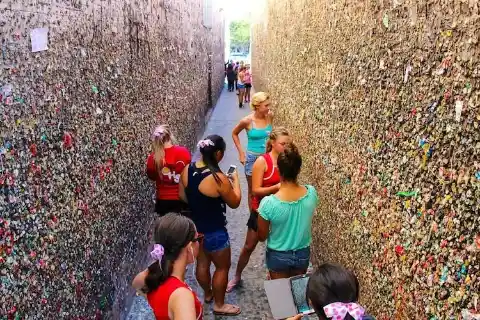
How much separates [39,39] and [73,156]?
824 mm

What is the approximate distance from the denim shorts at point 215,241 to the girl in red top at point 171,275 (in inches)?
56.6

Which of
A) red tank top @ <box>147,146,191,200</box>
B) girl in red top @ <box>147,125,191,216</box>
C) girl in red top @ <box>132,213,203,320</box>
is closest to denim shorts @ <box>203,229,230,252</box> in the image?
girl in red top @ <box>147,125,191,216</box>

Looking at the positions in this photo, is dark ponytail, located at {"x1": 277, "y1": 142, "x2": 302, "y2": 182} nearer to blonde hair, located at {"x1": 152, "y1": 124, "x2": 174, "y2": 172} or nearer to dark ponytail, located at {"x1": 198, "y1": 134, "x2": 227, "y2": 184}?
dark ponytail, located at {"x1": 198, "y1": 134, "x2": 227, "y2": 184}

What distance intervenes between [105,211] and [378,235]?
2145mm

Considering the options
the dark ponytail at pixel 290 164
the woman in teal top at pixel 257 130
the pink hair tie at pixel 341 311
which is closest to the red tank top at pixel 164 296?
the pink hair tie at pixel 341 311

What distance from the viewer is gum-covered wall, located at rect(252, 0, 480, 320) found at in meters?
1.95

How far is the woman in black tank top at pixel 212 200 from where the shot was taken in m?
3.90

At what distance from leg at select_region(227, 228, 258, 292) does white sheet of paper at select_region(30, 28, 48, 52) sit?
8.69 feet

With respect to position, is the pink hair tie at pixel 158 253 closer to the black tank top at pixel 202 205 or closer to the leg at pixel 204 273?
the black tank top at pixel 202 205

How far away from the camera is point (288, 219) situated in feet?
11.5

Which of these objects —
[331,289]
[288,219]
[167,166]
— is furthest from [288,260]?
[167,166]

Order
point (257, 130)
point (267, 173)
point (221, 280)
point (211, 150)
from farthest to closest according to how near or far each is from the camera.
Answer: point (257, 130) → point (267, 173) → point (221, 280) → point (211, 150)

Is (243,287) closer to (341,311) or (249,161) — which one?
(249,161)

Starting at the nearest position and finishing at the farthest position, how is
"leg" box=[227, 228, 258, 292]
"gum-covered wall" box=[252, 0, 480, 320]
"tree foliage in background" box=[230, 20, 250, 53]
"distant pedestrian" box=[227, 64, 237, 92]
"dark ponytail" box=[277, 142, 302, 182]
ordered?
"gum-covered wall" box=[252, 0, 480, 320] < "dark ponytail" box=[277, 142, 302, 182] < "leg" box=[227, 228, 258, 292] < "distant pedestrian" box=[227, 64, 237, 92] < "tree foliage in background" box=[230, 20, 250, 53]
